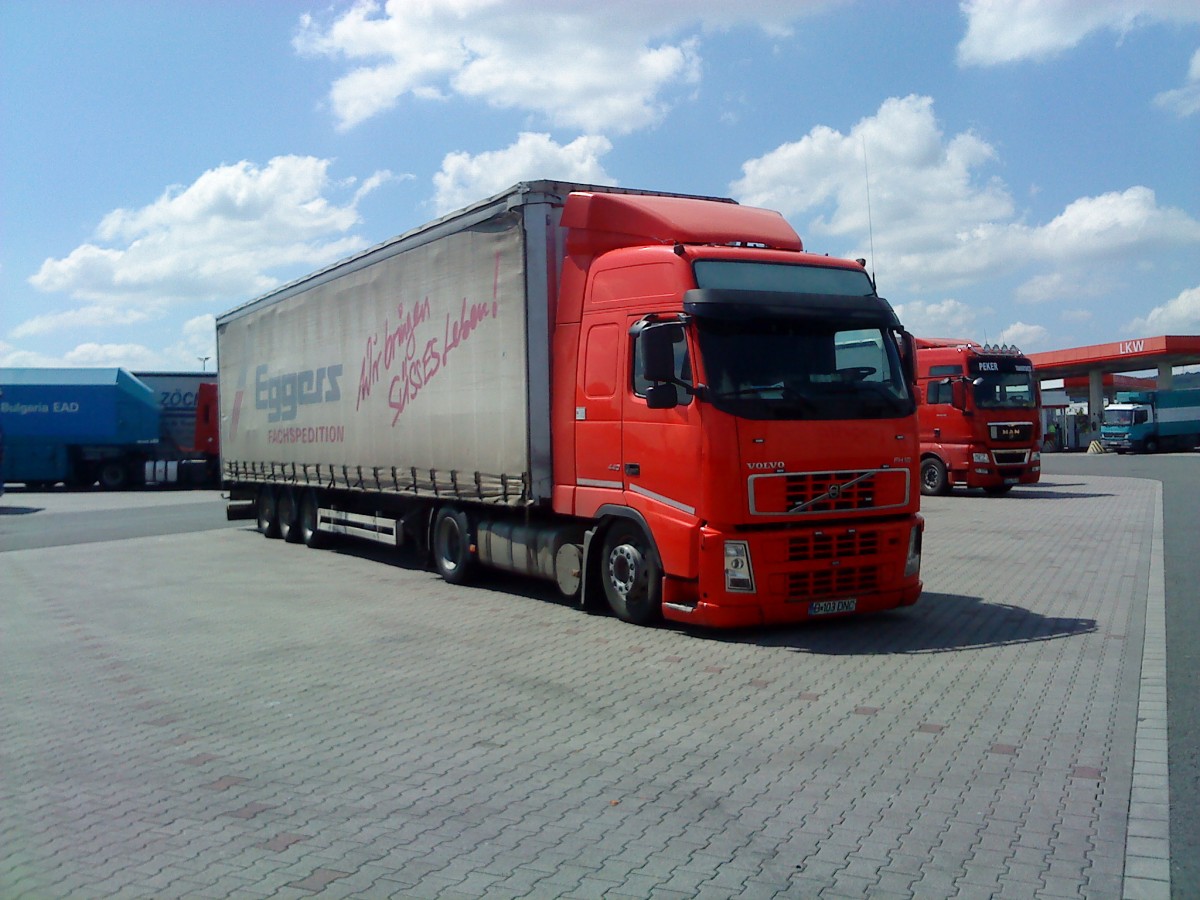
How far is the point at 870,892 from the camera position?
13.7 ft

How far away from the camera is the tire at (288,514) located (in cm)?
1805

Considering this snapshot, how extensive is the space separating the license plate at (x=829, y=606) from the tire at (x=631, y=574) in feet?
4.23

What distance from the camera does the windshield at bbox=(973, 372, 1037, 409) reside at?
80.0 ft

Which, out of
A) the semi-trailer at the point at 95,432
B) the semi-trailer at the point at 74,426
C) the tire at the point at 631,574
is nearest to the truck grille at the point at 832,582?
the tire at the point at 631,574

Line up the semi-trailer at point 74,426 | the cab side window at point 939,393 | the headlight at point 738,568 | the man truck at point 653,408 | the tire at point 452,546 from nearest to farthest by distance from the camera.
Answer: the headlight at point 738,568, the man truck at point 653,408, the tire at point 452,546, the cab side window at point 939,393, the semi-trailer at point 74,426

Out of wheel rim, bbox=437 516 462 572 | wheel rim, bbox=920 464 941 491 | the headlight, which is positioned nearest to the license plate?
the headlight

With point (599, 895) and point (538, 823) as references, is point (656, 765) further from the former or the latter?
point (599, 895)

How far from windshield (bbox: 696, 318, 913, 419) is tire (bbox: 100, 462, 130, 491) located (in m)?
35.1

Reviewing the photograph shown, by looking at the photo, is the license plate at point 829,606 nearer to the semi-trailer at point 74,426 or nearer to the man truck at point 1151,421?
the semi-trailer at point 74,426

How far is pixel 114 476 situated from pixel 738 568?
35502mm

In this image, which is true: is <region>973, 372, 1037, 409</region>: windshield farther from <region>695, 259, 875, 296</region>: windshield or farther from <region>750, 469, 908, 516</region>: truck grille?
<region>750, 469, 908, 516</region>: truck grille

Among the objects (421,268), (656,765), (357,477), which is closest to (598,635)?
(656,765)

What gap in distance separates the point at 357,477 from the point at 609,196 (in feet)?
20.7

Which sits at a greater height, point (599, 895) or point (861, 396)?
point (861, 396)
